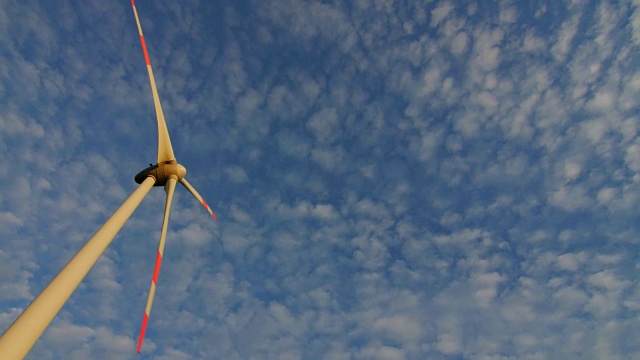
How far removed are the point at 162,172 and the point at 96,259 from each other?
523 inches

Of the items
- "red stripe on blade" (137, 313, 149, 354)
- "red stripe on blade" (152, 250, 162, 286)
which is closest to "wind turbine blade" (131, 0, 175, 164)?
"red stripe on blade" (152, 250, 162, 286)

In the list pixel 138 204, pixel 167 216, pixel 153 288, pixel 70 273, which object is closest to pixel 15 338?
pixel 70 273

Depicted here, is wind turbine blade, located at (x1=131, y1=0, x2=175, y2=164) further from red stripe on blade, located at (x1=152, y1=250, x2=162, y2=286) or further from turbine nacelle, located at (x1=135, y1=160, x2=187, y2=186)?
red stripe on blade, located at (x1=152, y1=250, x2=162, y2=286)

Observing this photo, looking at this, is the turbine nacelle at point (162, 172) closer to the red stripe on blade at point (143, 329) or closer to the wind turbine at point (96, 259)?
the wind turbine at point (96, 259)

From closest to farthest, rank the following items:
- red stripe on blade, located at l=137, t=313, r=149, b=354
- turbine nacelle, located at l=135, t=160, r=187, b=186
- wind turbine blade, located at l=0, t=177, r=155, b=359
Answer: wind turbine blade, located at l=0, t=177, r=155, b=359, red stripe on blade, located at l=137, t=313, r=149, b=354, turbine nacelle, located at l=135, t=160, r=187, b=186

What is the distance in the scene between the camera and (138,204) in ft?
93.0

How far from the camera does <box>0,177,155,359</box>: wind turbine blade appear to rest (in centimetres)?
1702

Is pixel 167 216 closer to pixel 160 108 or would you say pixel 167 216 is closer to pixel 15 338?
pixel 160 108

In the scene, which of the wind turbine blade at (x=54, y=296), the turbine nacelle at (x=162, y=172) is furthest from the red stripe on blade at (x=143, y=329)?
the turbine nacelle at (x=162, y=172)

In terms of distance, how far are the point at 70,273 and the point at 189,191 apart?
19.0m

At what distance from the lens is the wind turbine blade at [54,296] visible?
55.8ft

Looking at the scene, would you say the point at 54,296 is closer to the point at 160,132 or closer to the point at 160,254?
the point at 160,254

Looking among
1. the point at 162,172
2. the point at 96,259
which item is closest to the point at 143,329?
the point at 96,259

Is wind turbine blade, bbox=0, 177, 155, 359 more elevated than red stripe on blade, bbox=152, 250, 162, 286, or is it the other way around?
red stripe on blade, bbox=152, 250, 162, 286
